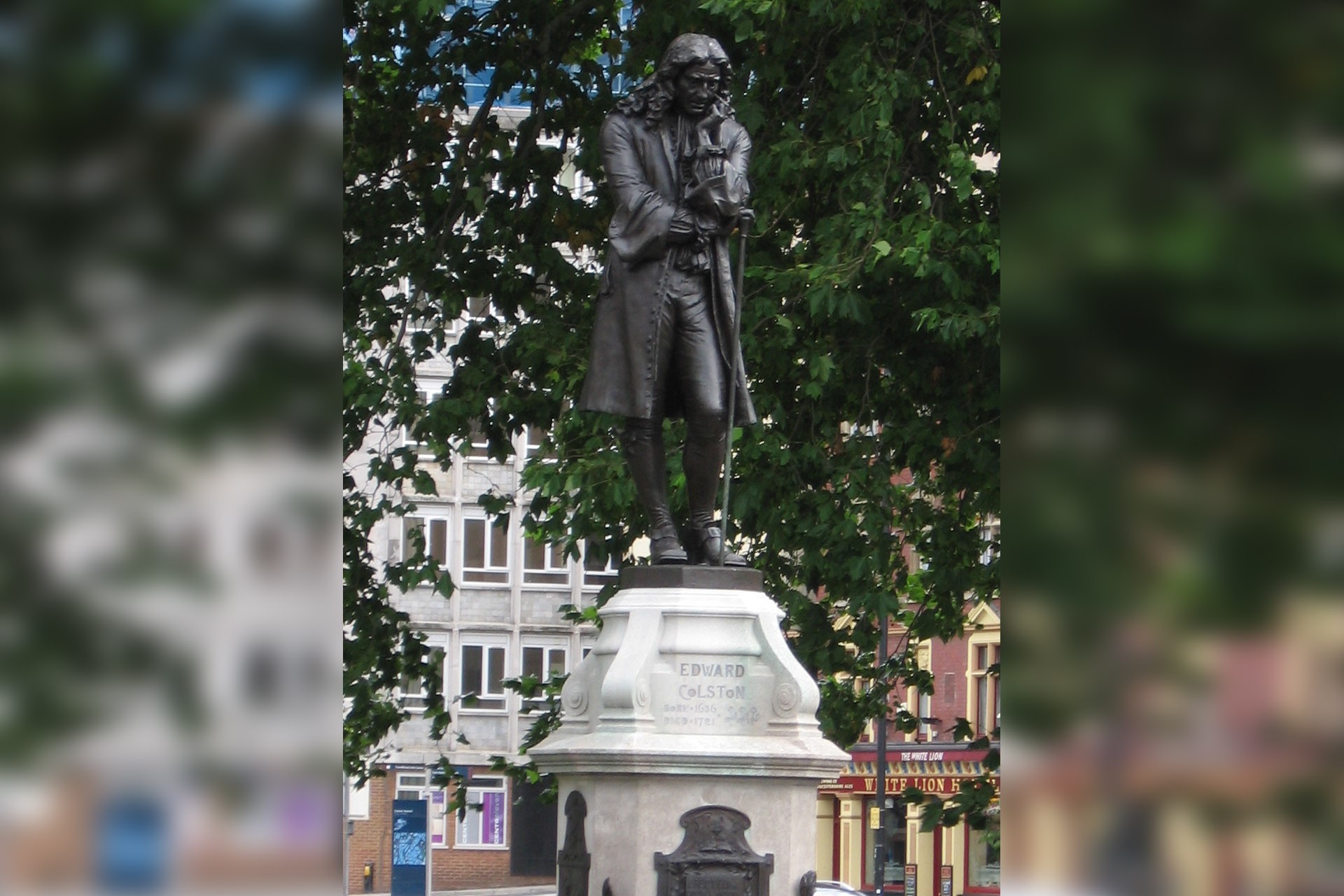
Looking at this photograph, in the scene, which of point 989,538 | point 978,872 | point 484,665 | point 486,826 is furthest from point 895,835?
point 989,538

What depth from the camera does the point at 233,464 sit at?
197 centimetres

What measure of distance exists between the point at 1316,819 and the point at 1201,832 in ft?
0.31

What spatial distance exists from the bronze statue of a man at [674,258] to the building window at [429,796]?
143ft

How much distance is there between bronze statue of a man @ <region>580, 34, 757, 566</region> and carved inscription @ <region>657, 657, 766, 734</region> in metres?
0.70

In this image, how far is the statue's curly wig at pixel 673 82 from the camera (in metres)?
9.13

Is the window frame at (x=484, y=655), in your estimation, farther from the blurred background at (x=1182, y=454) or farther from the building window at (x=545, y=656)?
the blurred background at (x=1182, y=454)

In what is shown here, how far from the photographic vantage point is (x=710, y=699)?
8.78 m

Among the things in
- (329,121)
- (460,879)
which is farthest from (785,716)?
(460,879)

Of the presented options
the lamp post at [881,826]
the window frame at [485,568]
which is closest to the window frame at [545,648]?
the window frame at [485,568]

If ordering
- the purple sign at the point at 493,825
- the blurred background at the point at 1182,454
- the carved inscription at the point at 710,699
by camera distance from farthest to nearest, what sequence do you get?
the purple sign at the point at 493,825 < the carved inscription at the point at 710,699 < the blurred background at the point at 1182,454

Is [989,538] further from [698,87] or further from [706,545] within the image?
[698,87]

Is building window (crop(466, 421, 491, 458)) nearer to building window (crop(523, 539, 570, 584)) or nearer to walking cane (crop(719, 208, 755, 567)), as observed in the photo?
walking cane (crop(719, 208, 755, 567))

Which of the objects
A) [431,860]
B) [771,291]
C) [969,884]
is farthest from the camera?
[431,860]

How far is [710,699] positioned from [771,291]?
310 inches
